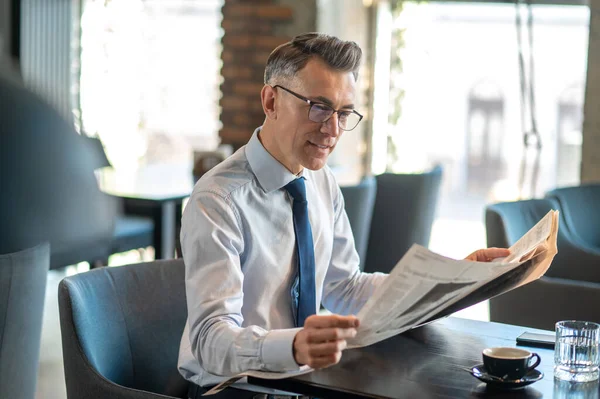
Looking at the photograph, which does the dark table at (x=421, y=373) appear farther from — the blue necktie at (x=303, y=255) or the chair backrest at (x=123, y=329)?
the chair backrest at (x=123, y=329)

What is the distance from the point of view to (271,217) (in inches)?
66.7

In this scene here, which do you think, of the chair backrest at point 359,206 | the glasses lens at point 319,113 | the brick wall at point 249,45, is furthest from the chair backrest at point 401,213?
the glasses lens at point 319,113

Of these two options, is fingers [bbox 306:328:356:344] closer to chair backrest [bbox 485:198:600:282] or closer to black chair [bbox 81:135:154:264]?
chair backrest [bbox 485:198:600:282]

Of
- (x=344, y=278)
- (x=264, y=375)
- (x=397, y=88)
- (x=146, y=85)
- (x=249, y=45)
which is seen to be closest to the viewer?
(x=264, y=375)

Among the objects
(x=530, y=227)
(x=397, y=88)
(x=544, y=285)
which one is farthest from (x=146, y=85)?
(x=544, y=285)

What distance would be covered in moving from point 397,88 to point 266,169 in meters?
3.83

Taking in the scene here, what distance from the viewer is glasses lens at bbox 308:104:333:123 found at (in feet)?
5.32

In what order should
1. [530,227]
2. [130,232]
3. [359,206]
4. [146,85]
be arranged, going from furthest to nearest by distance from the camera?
[146,85]
[130,232]
[359,206]
[530,227]

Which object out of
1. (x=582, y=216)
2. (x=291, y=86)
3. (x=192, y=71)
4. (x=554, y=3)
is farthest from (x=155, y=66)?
(x=291, y=86)

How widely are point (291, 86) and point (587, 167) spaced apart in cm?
347

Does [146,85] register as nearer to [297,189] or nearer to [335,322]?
[297,189]

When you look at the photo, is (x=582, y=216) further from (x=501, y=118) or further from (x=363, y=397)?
(x=363, y=397)

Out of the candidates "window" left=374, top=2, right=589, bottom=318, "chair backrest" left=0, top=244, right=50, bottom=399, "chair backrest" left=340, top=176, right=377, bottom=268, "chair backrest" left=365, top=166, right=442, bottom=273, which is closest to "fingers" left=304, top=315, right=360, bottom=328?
"chair backrest" left=0, top=244, right=50, bottom=399

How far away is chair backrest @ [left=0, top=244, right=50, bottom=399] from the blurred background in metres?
2.23
